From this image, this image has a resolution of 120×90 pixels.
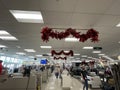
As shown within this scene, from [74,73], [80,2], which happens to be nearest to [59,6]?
[80,2]

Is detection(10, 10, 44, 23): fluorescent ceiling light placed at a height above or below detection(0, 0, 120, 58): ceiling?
above

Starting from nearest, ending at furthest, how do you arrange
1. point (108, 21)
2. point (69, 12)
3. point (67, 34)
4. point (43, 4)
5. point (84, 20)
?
point (43, 4), point (69, 12), point (84, 20), point (108, 21), point (67, 34)

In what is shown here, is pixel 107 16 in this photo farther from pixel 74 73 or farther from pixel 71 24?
pixel 74 73

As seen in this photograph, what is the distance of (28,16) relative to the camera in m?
4.87

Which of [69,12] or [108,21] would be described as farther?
[108,21]

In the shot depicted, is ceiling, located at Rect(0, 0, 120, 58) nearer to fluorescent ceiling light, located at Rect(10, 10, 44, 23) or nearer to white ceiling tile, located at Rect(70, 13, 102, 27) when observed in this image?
white ceiling tile, located at Rect(70, 13, 102, 27)

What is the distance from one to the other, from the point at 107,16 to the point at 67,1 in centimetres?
189

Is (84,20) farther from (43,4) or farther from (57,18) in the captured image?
(43,4)

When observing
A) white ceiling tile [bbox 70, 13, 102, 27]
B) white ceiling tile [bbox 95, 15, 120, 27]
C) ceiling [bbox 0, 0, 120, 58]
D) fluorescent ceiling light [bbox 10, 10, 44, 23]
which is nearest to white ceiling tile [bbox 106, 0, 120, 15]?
ceiling [bbox 0, 0, 120, 58]

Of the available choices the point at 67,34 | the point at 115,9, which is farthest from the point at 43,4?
the point at 115,9

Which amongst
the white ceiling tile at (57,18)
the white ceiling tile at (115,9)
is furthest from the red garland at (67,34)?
the white ceiling tile at (115,9)

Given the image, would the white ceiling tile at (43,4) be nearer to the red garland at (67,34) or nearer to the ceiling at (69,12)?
the ceiling at (69,12)

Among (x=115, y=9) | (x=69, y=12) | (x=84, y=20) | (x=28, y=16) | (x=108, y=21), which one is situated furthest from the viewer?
(x=108, y=21)

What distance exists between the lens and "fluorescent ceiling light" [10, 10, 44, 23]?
4497mm
